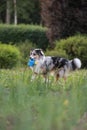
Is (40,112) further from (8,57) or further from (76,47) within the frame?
(76,47)

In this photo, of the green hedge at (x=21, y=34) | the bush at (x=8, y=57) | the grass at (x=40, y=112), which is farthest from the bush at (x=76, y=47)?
the grass at (x=40, y=112)

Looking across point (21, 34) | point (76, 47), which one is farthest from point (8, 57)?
point (21, 34)

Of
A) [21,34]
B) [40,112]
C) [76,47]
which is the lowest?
[40,112]

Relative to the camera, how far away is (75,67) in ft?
45.9

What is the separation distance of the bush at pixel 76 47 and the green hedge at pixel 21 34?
319 inches

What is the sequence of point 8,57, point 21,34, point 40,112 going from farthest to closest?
point 21,34 → point 8,57 → point 40,112

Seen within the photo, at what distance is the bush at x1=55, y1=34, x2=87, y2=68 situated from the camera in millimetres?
19594

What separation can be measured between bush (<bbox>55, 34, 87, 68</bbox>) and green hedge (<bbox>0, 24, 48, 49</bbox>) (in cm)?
809

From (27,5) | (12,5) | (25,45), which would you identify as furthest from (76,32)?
(27,5)

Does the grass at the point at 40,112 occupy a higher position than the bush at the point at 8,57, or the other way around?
the bush at the point at 8,57

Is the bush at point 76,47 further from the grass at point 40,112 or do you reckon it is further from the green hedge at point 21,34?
the grass at point 40,112

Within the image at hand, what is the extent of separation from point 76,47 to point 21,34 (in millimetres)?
9871

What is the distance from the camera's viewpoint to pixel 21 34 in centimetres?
2927

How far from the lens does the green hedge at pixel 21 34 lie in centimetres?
2859
